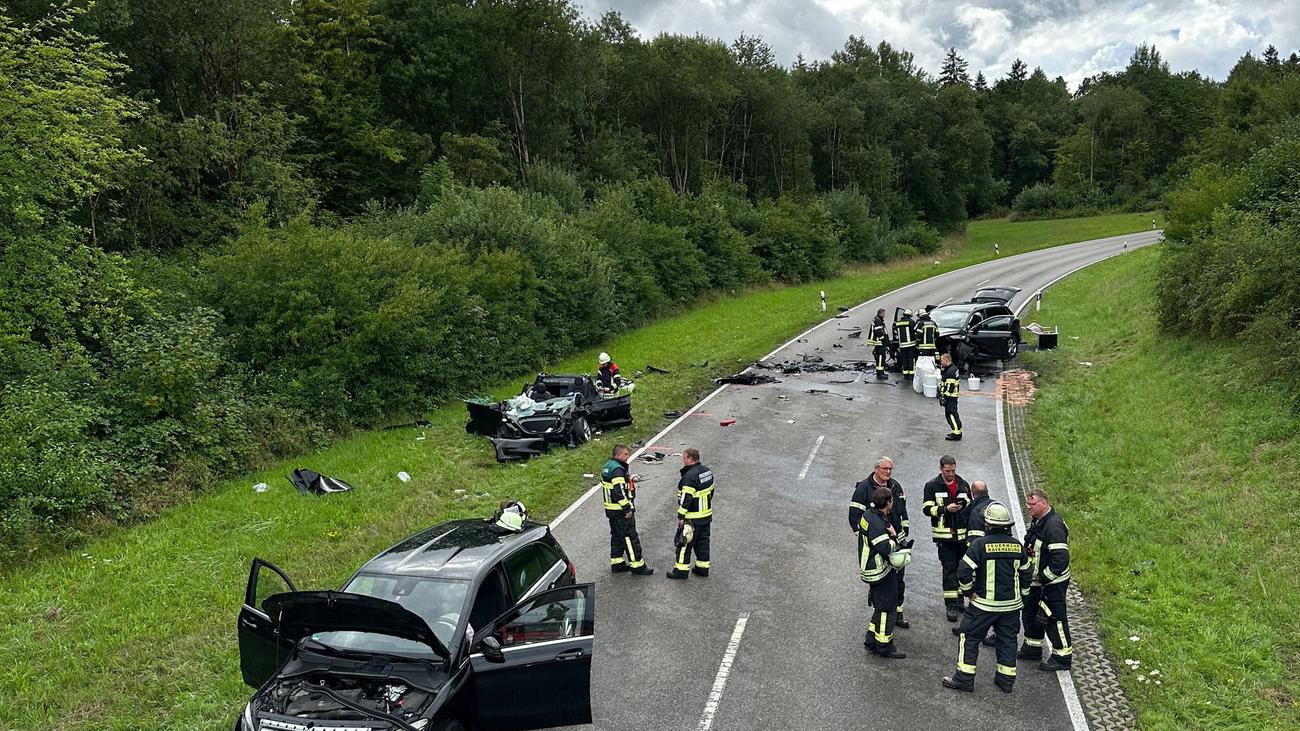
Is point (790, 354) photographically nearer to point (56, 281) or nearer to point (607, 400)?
point (607, 400)

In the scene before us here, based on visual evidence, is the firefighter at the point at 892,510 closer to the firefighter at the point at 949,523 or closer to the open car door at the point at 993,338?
the firefighter at the point at 949,523

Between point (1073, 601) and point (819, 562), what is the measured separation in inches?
113

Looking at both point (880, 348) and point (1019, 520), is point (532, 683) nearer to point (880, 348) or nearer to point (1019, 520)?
point (1019, 520)

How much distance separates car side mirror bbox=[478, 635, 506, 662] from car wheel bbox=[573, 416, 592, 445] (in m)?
9.85

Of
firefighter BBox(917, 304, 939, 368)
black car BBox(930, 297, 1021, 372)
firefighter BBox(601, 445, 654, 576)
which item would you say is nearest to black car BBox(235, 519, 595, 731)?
firefighter BBox(601, 445, 654, 576)

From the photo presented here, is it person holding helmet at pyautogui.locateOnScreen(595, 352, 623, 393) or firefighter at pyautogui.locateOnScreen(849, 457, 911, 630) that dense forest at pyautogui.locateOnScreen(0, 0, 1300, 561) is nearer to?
person holding helmet at pyautogui.locateOnScreen(595, 352, 623, 393)

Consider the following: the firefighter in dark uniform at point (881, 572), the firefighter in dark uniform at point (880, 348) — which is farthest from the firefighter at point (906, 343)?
the firefighter in dark uniform at point (881, 572)

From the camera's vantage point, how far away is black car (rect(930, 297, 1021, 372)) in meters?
21.4

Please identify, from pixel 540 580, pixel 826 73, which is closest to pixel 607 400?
pixel 540 580

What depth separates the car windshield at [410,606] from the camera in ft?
21.2

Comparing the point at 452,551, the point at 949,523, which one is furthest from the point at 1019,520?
the point at 452,551

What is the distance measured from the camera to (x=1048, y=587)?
7.96m

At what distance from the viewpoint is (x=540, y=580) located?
26.8 ft

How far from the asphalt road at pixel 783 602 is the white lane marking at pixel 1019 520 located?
88 millimetres
